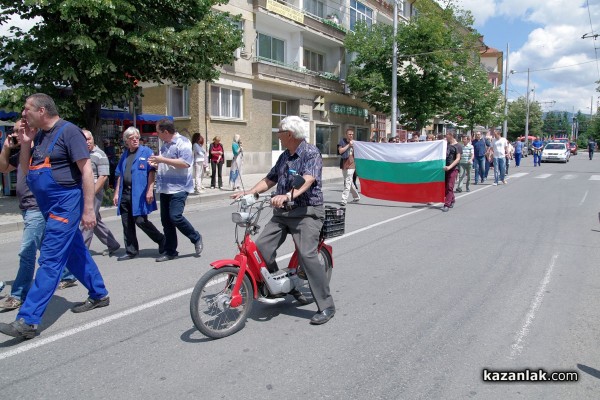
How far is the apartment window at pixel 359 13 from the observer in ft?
105

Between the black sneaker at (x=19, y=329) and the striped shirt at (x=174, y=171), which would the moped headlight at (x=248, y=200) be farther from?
the striped shirt at (x=174, y=171)

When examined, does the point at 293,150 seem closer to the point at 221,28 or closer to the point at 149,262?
the point at 149,262

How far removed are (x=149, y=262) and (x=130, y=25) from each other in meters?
8.33

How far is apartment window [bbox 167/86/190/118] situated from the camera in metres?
21.8

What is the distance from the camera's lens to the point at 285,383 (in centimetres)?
336

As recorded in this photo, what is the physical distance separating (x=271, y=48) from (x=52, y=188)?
22.7 m

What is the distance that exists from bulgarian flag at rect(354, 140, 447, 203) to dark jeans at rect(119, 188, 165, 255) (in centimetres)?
695

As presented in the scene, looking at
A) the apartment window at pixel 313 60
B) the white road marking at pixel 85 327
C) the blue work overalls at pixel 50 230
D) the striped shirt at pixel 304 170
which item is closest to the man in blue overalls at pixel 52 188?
the blue work overalls at pixel 50 230

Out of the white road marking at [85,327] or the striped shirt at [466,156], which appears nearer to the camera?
the white road marking at [85,327]

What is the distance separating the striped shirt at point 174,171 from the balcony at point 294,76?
1744 centimetres

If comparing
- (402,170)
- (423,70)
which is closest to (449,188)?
(402,170)

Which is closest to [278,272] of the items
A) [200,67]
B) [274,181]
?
[274,181]

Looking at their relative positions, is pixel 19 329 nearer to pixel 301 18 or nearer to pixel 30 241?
pixel 30 241

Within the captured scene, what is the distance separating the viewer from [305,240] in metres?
4.37
